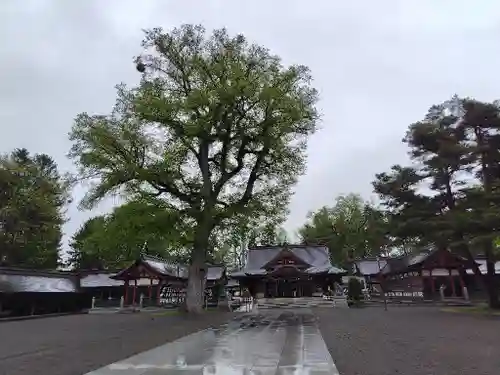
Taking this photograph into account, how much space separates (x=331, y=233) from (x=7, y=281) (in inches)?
1933

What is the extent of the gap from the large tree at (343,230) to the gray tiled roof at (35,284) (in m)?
37.8

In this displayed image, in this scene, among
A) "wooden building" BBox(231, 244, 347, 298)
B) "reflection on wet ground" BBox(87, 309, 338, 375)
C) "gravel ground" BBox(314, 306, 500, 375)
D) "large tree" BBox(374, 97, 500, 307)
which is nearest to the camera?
"gravel ground" BBox(314, 306, 500, 375)

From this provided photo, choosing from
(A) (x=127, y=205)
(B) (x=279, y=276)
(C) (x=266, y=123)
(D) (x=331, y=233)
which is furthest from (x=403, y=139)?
(D) (x=331, y=233)

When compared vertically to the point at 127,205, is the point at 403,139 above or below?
above

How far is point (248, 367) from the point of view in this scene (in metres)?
8.18

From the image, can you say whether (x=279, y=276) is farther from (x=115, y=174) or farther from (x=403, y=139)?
(x=115, y=174)

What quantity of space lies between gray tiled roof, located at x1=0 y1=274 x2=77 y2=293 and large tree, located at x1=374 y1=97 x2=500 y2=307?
82.2 ft

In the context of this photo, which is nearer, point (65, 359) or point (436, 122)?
point (65, 359)

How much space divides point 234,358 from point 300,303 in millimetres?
28562

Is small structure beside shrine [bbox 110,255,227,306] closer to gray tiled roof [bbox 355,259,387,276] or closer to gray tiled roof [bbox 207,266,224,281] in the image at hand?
gray tiled roof [bbox 207,266,224,281]

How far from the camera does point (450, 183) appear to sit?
25.0 metres

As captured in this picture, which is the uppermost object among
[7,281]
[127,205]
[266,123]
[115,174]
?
[266,123]

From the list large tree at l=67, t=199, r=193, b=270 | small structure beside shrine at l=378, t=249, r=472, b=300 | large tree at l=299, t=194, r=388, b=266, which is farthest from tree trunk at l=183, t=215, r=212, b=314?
large tree at l=299, t=194, r=388, b=266

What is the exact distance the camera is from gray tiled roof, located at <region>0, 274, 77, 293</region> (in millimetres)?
30188
